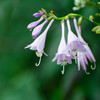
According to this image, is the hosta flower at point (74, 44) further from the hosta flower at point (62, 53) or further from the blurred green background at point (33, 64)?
the blurred green background at point (33, 64)

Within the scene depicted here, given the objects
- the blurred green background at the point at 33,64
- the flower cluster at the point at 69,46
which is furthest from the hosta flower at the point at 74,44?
the blurred green background at the point at 33,64

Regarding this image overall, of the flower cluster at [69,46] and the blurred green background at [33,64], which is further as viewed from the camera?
the blurred green background at [33,64]

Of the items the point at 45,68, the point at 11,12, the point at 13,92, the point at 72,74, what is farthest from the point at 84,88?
the point at 11,12

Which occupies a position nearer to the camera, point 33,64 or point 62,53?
point 62,53

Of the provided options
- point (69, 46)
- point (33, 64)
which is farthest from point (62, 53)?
point (33, 64)

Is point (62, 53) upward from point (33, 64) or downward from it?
upward

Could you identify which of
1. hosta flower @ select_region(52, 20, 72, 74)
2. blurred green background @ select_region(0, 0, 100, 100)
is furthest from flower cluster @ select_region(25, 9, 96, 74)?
blurred green background @ select_region(0, 0, 100, 100)

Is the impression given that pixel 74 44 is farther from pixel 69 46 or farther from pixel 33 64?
pixel 33 64

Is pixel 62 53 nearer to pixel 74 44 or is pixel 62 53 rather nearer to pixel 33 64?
pixel 74 44
